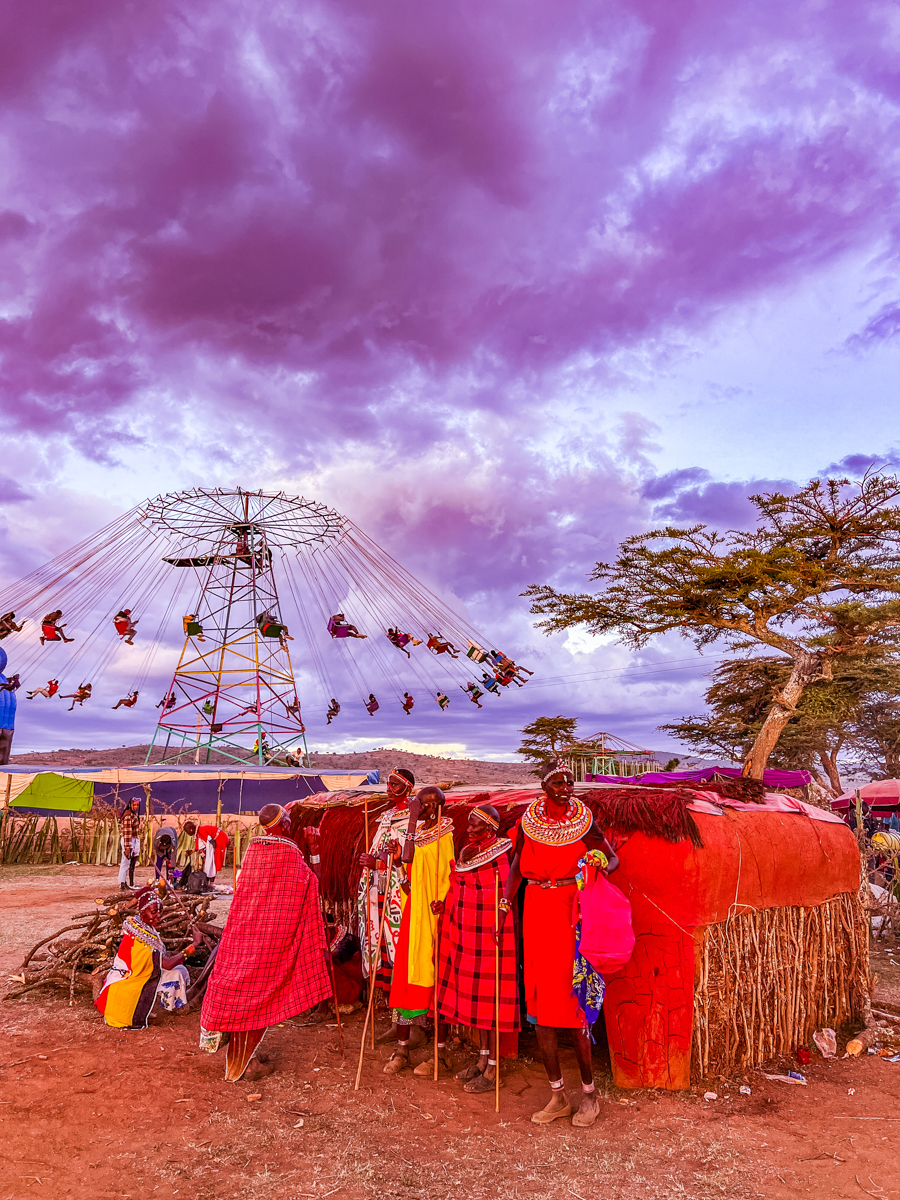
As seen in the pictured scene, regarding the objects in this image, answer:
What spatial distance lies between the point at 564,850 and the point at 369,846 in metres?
3.13

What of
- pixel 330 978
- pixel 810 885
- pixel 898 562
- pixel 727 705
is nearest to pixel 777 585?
pixel 898 562

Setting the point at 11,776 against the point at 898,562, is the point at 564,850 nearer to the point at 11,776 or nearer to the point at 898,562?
the point at 898,562

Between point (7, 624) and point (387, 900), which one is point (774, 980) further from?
point (7, 624)

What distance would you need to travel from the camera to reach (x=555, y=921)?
4922mm

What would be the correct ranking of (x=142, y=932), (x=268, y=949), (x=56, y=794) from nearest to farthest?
(x=268, y=949) → (x=142, y=932) → (x=56, y=794)

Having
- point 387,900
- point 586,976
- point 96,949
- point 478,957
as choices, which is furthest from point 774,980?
point 96,949

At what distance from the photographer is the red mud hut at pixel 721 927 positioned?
5309mm

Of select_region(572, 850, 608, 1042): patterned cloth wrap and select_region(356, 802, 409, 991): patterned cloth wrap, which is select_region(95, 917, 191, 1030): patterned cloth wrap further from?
select_region(572, 850, 608, 1042): patterned cloth wrap

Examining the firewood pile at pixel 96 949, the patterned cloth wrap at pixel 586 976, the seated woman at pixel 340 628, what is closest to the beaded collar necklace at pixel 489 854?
the patterned cloth wrap at pixel 586 976

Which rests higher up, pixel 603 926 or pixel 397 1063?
pixel 603 926

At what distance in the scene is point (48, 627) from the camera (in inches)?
519

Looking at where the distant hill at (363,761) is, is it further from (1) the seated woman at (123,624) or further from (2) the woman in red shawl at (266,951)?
(2) the woman in red shawl at (266,951)

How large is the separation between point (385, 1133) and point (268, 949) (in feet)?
4.89

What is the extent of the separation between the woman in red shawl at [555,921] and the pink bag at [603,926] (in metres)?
0.12
